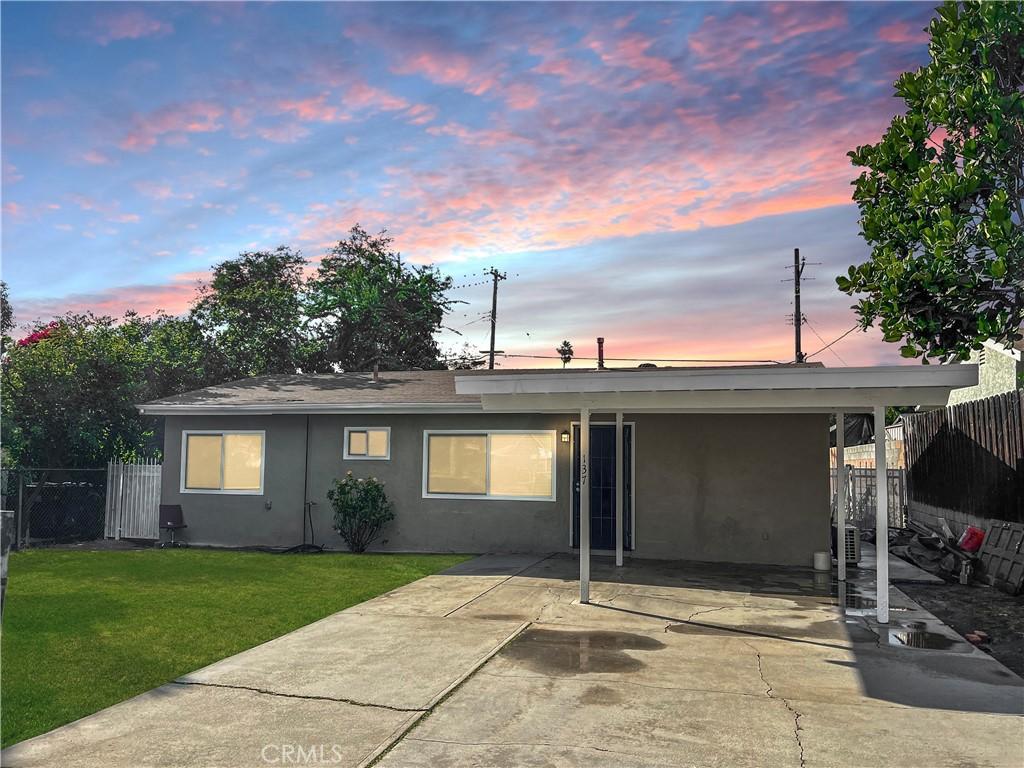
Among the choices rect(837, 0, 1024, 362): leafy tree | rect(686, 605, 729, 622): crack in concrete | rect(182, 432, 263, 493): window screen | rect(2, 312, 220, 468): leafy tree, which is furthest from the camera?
rect(2, 312, 220, 468): leafy tree

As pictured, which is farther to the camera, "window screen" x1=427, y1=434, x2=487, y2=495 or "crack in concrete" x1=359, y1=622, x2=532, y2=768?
"window screen" x1=427, y1=434, x2=487, y2=495

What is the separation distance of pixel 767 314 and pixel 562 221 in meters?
20.4

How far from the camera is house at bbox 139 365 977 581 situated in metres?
12.9

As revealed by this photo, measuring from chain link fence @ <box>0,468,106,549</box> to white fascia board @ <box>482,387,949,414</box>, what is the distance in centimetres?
1143

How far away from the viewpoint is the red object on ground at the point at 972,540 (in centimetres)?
1238

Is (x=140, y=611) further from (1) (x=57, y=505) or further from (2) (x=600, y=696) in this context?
(1) (x=57, y=505)

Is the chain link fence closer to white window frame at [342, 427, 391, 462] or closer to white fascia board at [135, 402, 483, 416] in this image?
white fascia board at [135, 402, 483, 416]

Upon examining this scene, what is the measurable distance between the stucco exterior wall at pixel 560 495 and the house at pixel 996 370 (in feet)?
28.1

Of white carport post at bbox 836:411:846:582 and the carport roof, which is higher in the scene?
the carport roof

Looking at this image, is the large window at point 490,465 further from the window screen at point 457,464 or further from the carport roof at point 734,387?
the carport roof at point 734,387

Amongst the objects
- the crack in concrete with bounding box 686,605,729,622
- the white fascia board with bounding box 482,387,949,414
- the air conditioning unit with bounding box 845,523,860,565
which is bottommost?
the crack in concrete with bounding box 686,605,729,622

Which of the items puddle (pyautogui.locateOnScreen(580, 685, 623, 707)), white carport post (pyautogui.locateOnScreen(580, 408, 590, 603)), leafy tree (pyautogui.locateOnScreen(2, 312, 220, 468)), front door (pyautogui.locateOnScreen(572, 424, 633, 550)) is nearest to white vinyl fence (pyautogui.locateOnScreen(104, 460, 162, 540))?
leafy tree (pyautogui.locateOnScreen(2, 312, 220, 468))

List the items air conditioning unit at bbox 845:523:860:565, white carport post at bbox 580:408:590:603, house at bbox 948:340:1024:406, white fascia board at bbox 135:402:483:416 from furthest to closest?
house at bbox 948:340:1024:406 → white fascia board at bbox 135:402:483:416 → air conditioning unit at bbox 845:523:860:565 → white carport post at bbox 580:408:590:603

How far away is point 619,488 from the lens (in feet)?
43.5
